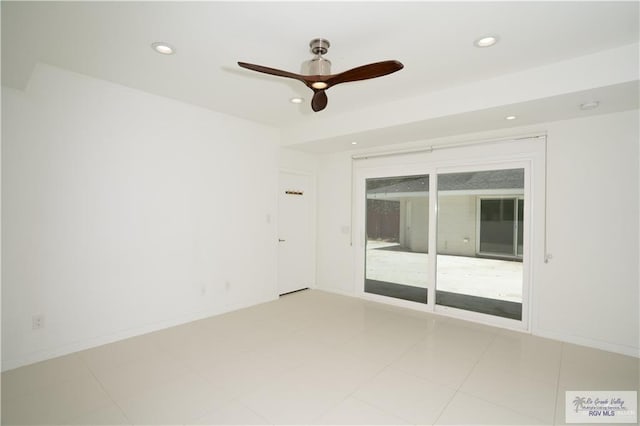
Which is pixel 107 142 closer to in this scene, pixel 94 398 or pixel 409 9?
pixel 94 398

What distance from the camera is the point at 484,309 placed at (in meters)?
4.15

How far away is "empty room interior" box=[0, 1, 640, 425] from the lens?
2.21 metres

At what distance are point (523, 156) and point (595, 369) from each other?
7.41 ft

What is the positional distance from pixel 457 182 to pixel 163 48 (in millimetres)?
3678

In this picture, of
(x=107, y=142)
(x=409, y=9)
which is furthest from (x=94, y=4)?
(x=409, y=9)

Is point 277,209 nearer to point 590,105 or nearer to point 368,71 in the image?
point 368,71

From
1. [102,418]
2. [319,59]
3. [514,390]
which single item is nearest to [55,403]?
[102,418]

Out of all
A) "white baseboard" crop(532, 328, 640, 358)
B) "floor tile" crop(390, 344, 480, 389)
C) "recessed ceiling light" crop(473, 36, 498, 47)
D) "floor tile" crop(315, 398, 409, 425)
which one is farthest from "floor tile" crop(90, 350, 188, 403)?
"white baseboard" crop(532, 328, 640, 358)

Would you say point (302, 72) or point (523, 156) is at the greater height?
point (302, 72)

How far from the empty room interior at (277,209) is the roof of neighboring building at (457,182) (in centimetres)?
3

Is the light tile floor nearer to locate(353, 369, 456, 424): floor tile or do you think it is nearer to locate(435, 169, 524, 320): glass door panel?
locate(353, 369, 456, 424): floor tile

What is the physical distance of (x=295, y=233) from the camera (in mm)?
5398

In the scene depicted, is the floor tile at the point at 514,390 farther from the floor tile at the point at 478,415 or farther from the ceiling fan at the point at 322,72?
the ceiling fan at the point at 322,72

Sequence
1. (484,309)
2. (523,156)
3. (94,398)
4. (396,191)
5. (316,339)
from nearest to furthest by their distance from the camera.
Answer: (94,398), (316,339), (523,156), (484,309), (396,191)
